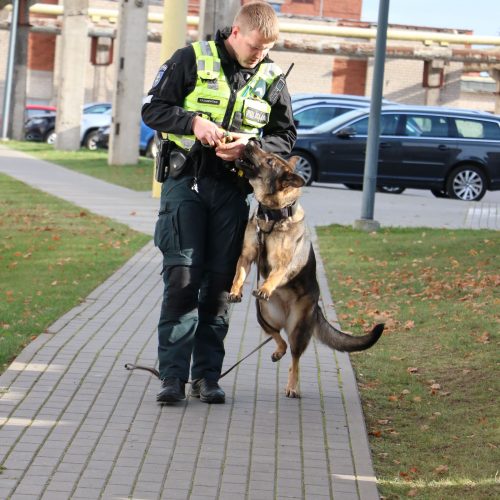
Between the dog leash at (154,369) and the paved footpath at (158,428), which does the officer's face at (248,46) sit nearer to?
the dog leash at (154,369)

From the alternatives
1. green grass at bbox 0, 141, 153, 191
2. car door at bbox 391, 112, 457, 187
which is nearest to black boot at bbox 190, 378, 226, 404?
green grass at bbox 0, 141, 153, 191

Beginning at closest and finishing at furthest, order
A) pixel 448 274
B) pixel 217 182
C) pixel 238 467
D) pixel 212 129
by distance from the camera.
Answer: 1. pixel 238 467
2. pixel 212 129
3. pixel 217 182
4. pixel 448 274

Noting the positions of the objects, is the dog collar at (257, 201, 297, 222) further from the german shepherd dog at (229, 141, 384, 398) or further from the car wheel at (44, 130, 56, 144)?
the car wheel at (44, 130, 56, 144)

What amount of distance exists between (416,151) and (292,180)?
733 inches

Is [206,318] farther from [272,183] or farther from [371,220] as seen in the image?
[371,220]

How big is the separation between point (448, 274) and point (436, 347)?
3.48m

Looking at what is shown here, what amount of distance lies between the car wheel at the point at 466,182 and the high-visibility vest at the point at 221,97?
18.9 metres

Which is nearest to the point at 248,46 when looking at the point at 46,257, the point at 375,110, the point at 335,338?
the point at 335,338

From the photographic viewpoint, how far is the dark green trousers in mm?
6750

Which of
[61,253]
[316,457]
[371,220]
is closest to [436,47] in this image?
[371,220]

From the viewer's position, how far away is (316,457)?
606 cm

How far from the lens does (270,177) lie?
6.47 meters

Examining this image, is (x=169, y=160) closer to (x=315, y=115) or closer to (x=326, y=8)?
(x=315, y=115)

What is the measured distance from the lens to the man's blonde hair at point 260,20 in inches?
249
